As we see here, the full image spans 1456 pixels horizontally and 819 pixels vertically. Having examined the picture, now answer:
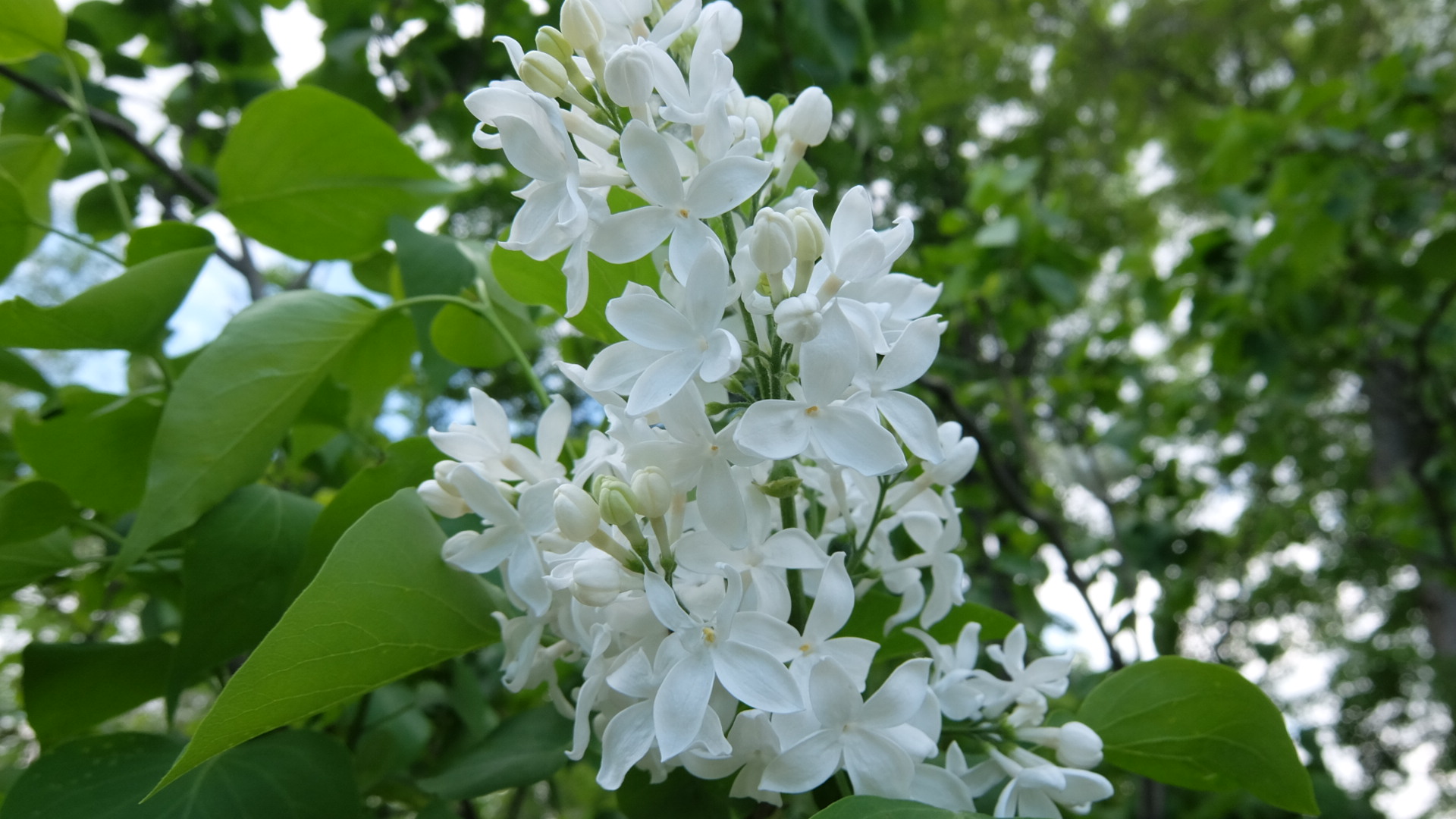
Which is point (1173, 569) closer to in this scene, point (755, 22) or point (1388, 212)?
point (1388, 212)

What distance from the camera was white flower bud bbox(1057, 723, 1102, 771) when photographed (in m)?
0.50

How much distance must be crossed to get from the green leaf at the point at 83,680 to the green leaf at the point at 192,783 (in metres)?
0.09

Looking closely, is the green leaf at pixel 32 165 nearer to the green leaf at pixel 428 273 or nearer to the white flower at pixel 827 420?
the green leaf at pixel 428 273

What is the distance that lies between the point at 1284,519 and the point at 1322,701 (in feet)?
6.99

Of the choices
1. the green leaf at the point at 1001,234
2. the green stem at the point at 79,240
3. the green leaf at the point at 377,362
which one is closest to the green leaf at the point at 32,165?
the green stem at the point at 79,240

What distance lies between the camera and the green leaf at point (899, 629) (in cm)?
55

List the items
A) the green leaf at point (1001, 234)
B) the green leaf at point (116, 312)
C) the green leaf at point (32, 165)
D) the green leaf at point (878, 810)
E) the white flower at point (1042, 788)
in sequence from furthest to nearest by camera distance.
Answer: the green leaf at point (1001, 234) < the green leaf at point (32, 165) < the green leaf at point (116, 312) < the white flower at point (1042, 788) < the green leaf at point (878, 810)

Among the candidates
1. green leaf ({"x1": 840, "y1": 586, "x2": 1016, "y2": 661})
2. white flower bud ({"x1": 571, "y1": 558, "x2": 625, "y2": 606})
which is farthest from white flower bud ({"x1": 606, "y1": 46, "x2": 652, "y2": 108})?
green leaf ({"x1": 840, "y1": 586, "x2": 1016, "y2": 661})

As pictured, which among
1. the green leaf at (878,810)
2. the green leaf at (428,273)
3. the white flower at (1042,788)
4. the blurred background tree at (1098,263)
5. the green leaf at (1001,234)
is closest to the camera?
the green leaf at (878,810)

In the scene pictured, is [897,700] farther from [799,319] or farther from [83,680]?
[83,680]

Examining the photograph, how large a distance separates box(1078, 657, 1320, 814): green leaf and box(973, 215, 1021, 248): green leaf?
1.21 metres

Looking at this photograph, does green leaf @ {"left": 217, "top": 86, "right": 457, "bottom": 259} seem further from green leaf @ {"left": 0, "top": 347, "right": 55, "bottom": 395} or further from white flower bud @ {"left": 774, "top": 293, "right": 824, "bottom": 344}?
white flower bud @ {"left": 774, "top": 293, "right": 824, "bottom": 344}

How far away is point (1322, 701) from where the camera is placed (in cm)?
448

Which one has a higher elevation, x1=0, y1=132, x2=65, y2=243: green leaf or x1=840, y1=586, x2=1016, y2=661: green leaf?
x1=0, y1=132, x2=65, y2=243: green leaf
